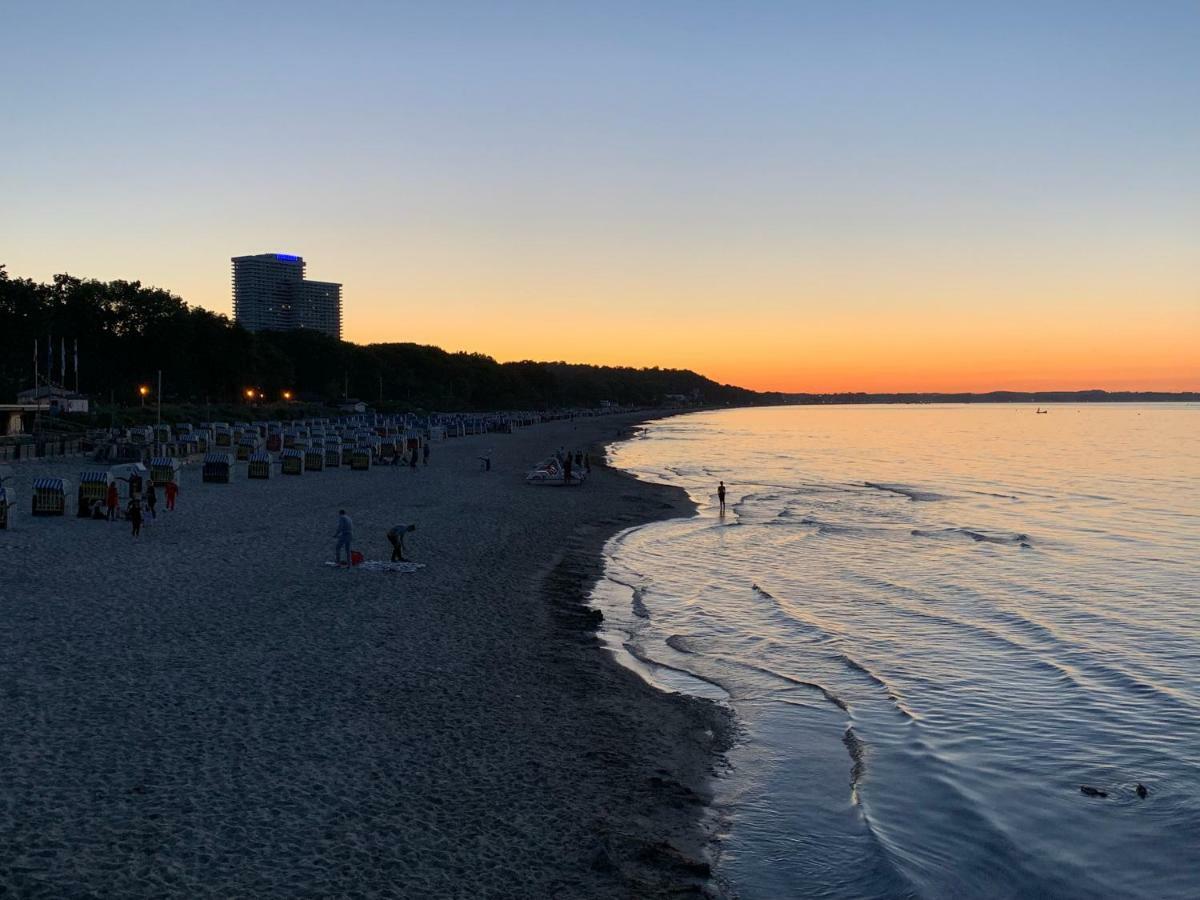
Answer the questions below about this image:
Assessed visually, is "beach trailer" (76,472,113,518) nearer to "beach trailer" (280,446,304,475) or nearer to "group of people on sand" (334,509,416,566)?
"group of people on sand" (334,509,416,566)

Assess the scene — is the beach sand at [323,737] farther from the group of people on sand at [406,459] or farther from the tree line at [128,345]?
the tree line at [128,345]

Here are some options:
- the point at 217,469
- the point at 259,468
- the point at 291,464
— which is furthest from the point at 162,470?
the point at 291,464

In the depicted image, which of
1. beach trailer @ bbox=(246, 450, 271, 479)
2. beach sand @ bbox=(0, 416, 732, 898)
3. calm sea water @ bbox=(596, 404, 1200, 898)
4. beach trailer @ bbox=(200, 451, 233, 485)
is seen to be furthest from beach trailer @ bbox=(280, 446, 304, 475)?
beach sand @ bbox=(0, 416, 732, 898)

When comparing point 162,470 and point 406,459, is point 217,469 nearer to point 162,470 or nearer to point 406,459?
point 162,470

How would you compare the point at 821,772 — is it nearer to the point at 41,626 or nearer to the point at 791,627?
the point at 791,627

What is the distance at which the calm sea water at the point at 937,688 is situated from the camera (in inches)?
381

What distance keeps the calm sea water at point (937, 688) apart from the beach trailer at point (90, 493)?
15.3 metres

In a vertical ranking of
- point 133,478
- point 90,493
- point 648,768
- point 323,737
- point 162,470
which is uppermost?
point 133,478

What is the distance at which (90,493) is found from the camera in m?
26.8

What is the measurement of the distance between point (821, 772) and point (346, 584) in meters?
11.5

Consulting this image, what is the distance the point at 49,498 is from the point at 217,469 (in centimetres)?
1253

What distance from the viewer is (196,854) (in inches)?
309

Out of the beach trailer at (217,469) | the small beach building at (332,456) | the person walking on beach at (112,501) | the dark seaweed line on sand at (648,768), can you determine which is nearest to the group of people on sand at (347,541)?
the dark seaweed line on sand at (648,768)

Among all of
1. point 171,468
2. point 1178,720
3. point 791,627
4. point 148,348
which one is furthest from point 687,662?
point 148,348
